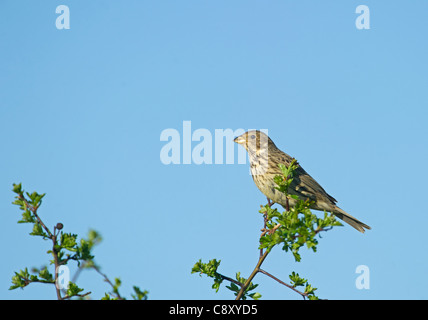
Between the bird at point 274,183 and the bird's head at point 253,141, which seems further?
the bird's head at point 253,141

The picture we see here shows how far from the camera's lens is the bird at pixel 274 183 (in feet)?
28.1

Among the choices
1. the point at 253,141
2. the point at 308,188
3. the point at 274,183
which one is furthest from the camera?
the point at 253,141

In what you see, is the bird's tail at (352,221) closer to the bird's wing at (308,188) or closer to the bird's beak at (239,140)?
the bird's wing at (308,188)

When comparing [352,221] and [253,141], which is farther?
[253,141]

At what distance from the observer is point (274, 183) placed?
8.63m

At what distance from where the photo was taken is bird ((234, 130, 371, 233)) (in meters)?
8.58

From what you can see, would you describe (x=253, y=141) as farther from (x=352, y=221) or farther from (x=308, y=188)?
(x=352, y=221)

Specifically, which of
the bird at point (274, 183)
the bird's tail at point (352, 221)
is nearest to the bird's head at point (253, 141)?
the bird at point (274, 183)

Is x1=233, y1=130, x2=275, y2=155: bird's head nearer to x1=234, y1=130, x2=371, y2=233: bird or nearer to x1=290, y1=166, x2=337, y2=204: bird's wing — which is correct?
x1=234, y1=130, x2=371, y2=233: bird

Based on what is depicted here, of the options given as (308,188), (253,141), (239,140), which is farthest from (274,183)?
(239,140)

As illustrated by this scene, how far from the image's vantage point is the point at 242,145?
9492mm

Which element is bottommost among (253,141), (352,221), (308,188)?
(352,221)
